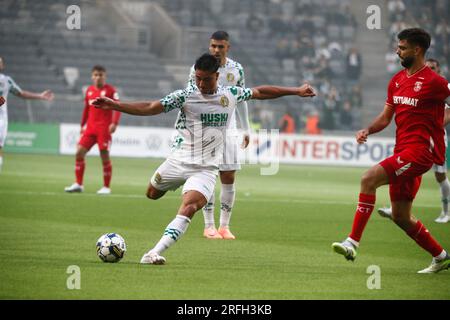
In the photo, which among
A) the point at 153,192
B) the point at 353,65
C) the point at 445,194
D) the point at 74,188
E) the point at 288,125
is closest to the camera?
the point at 153,192

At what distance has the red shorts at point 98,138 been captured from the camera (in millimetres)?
18109

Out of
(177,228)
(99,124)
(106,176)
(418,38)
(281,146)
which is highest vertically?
A: (418,38)

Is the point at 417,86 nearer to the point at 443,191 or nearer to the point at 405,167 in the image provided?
the point at 405,167

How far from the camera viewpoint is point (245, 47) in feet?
129

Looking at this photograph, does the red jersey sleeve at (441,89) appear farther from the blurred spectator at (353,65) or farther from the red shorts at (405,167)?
the blurred spectator at (353,65)

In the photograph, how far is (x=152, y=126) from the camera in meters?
32.5

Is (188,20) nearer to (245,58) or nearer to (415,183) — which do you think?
(245,58)

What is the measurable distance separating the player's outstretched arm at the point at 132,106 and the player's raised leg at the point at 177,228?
0.94 meters

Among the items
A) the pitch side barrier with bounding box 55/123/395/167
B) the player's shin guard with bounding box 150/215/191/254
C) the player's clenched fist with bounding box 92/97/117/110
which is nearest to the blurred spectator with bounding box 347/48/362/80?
the pitch side barrier with bounding box 55/123/395/167

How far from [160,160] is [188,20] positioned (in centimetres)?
1070

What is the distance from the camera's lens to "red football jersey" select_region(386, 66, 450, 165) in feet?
29.6

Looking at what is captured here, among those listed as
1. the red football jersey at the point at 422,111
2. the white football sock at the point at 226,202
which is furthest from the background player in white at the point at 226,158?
the red football jersey at the point at 422,111

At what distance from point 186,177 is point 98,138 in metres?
8.81

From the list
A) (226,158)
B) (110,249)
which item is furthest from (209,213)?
(110,249)
